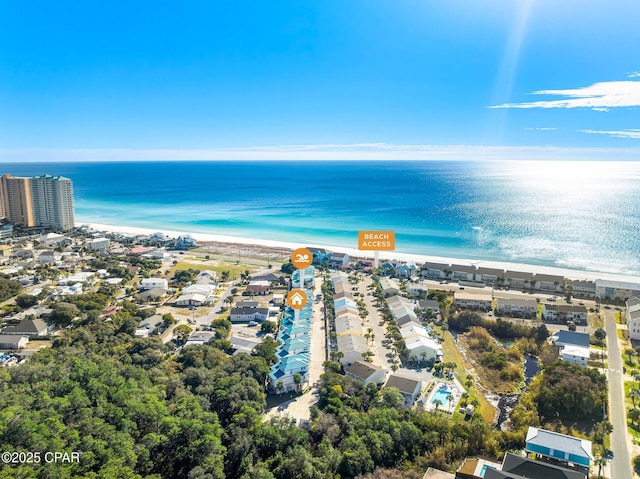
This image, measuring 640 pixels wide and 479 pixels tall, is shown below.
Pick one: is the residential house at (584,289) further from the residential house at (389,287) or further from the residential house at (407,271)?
the residential house at (389,287)

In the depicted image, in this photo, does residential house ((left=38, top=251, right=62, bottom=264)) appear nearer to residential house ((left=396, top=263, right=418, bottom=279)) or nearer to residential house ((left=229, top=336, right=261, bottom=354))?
residential house ((left=229, top=336, right=261, bottom=354))

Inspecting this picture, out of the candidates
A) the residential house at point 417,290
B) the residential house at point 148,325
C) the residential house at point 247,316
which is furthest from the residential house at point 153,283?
the residential house at point 417,290

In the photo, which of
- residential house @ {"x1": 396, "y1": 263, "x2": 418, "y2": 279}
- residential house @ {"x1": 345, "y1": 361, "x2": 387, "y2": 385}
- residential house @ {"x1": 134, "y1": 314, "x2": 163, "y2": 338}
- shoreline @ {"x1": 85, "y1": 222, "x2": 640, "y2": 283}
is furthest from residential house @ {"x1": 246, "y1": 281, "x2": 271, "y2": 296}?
shoreline @ {"x1": 85, "y1": 222, "x2": 640, "y2": 283}

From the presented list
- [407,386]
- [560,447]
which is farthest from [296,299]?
Result: [560,447]

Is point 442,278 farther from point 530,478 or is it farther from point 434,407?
point 530,478

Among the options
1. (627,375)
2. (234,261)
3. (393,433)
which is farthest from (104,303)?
(627,375)
